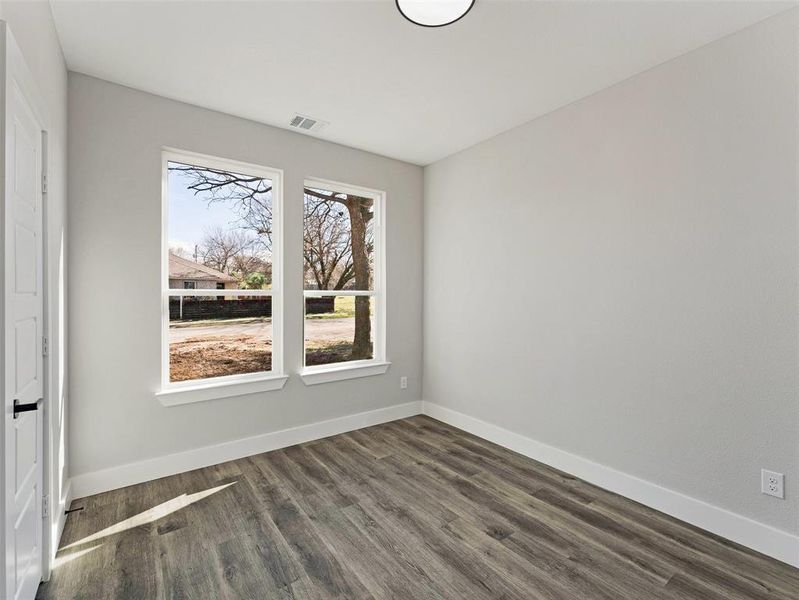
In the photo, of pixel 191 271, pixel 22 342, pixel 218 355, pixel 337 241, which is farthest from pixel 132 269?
pixel 337 241

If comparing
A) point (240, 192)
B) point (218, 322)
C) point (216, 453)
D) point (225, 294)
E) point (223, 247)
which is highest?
point (240, 192)

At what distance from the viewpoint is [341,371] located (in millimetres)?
3721

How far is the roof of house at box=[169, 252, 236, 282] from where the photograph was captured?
2.97 metres

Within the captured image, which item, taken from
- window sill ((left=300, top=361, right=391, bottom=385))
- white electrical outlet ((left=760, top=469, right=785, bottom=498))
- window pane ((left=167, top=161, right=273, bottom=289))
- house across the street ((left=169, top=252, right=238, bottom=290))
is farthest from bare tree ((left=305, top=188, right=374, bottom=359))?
white electrical outlet ((left=760, top=469, right=785, bottom=498))

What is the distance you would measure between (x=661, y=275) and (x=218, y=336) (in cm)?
317

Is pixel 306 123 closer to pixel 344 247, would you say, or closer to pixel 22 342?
pixel 344 247

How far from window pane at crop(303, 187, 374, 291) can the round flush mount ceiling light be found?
6.27ft

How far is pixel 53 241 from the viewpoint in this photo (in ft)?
6.50

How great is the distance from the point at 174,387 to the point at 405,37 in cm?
279

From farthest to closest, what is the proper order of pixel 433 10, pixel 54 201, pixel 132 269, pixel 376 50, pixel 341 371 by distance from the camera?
pixel 341 371 → pixel 132 269 → pixel 376 50 → pixel 54 201 → pixel 433 10

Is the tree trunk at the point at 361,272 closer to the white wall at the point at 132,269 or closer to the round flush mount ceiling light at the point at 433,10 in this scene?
the white wall at the point at 132,269

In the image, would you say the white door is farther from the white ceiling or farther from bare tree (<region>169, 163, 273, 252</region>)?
bare tree (<region>169, 163, 273, 252</region>)

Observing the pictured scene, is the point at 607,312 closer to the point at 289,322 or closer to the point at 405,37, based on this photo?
the point at 405,37

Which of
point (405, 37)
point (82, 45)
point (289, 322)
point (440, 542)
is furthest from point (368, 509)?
point (82, 45)
